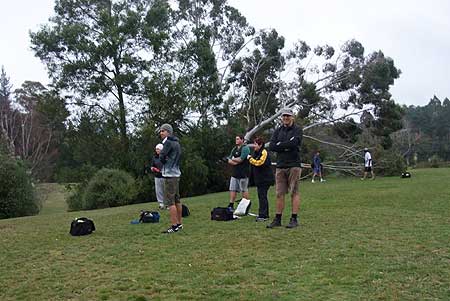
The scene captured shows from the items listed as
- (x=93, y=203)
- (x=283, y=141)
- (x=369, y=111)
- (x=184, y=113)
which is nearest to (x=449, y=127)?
(x=369, y=111)

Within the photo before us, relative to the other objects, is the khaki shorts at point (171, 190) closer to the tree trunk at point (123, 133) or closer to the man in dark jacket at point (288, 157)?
the man in dark jacket at point (288, 157)

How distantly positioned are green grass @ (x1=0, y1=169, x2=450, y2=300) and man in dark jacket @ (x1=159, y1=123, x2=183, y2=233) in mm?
462

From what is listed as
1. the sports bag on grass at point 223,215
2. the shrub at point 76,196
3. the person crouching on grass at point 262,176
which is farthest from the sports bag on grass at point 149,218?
the shrub at point 76,196

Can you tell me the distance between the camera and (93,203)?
2089 centimetres

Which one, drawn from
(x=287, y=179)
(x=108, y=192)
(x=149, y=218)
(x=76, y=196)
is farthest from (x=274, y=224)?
(x=76, y=196)

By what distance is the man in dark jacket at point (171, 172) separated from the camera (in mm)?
8250

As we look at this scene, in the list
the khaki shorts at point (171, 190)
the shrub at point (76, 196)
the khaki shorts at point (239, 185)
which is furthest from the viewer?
the shrub at point (76, 196)

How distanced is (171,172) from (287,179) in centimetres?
202

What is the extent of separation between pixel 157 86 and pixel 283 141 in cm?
2026

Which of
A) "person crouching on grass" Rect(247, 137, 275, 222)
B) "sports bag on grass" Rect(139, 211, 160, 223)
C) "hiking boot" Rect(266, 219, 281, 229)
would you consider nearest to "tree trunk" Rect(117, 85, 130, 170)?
"sports bag on grass" Rect(139, 211, 160, 223)

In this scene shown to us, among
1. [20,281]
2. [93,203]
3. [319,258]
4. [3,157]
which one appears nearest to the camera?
[20,281]

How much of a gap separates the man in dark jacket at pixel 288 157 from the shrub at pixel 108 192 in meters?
13.8

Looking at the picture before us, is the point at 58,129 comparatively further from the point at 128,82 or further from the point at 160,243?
the point at 160,243

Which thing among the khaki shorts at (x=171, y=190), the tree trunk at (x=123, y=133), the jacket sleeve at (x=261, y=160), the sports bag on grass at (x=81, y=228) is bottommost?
the sports bag on grass at (x=81, y=228)
